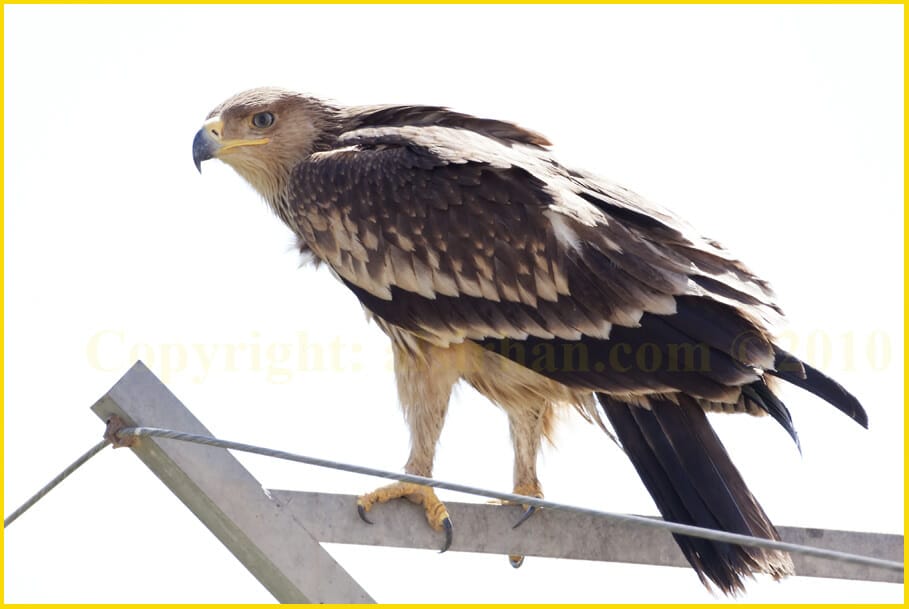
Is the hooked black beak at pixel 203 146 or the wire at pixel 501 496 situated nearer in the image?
the wire at pixel 501 496

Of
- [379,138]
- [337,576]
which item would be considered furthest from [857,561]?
[379,138]

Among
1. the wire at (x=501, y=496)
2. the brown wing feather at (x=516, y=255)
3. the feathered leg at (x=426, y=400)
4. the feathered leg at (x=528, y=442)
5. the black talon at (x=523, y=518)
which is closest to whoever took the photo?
the wire at (x=501, y=496)

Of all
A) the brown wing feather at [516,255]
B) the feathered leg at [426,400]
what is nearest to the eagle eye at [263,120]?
the brown wing feather at [516,255]

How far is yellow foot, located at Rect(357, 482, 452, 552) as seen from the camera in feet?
14.1

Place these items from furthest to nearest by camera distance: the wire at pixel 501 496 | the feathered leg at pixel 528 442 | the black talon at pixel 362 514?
1. the feathered leg at pixel 528 442
2. the black talon at pixel 362 514
3. the wire at pixel 501 496

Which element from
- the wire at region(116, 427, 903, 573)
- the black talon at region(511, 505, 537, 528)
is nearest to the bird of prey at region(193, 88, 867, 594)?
the black talon at region(511, 505, 537, 528)

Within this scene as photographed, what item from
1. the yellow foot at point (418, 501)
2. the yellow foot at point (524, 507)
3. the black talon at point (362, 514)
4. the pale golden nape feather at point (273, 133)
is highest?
the pale golden nape feather at point (273, 133)

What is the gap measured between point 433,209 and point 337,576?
1.91m

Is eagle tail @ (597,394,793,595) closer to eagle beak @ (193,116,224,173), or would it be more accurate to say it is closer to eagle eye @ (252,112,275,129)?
eagle eye @ (252,112,275,129)

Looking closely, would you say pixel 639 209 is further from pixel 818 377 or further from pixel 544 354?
pixel 818 377

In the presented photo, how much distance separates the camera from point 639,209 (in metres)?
A: 4.92

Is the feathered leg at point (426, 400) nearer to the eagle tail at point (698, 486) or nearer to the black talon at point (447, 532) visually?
the black talon at point (447, 532)

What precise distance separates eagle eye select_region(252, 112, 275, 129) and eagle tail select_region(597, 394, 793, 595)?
2305 millimetres

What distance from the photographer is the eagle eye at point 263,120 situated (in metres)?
5.81
